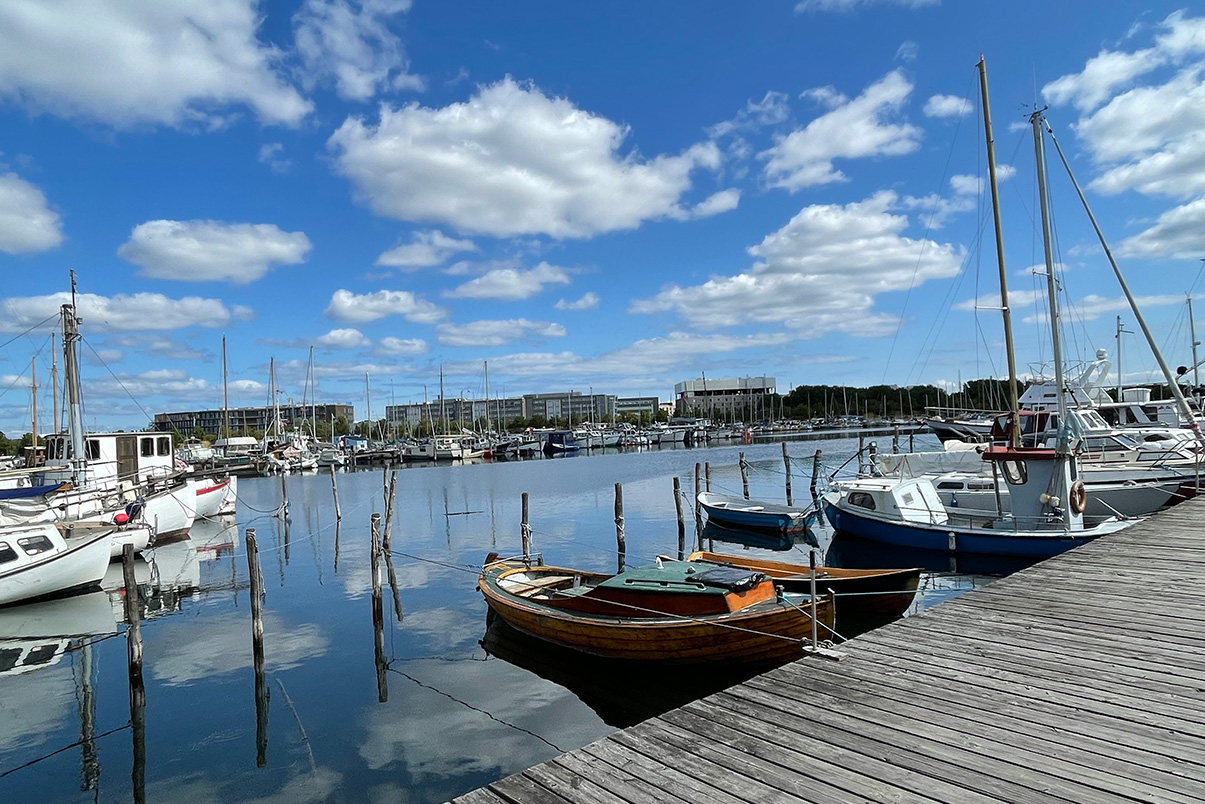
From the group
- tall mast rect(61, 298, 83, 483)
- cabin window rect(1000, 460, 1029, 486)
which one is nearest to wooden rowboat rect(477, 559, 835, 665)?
cabin window rect(1000, 460, 1029, 486)

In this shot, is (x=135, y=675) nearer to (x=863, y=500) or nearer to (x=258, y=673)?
(x=258, y=673)

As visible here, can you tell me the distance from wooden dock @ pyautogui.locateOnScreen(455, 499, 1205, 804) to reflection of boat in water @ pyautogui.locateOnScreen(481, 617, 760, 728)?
4.58 metres

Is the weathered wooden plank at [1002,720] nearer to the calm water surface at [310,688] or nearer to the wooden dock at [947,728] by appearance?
the wooden dock at [947,728]

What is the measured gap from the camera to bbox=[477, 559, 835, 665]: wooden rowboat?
41.0ft

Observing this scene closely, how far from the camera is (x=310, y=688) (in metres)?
14.3

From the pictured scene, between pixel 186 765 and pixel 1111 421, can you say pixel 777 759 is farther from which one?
pixel 1111 421

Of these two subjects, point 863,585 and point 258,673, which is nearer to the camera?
point 258,673

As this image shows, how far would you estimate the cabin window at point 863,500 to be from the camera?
25.3m

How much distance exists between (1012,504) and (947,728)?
57.0 ft

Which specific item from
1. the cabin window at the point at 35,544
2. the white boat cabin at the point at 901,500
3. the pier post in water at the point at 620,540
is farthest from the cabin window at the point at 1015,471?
the cabin window at the point at 35,544

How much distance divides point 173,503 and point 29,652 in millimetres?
18345

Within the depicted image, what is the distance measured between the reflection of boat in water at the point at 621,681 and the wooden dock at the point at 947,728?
458cm

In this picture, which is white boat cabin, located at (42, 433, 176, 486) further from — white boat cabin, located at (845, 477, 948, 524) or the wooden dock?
the wooden dock

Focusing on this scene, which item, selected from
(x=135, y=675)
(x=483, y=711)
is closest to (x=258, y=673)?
(x=135, y=675)
